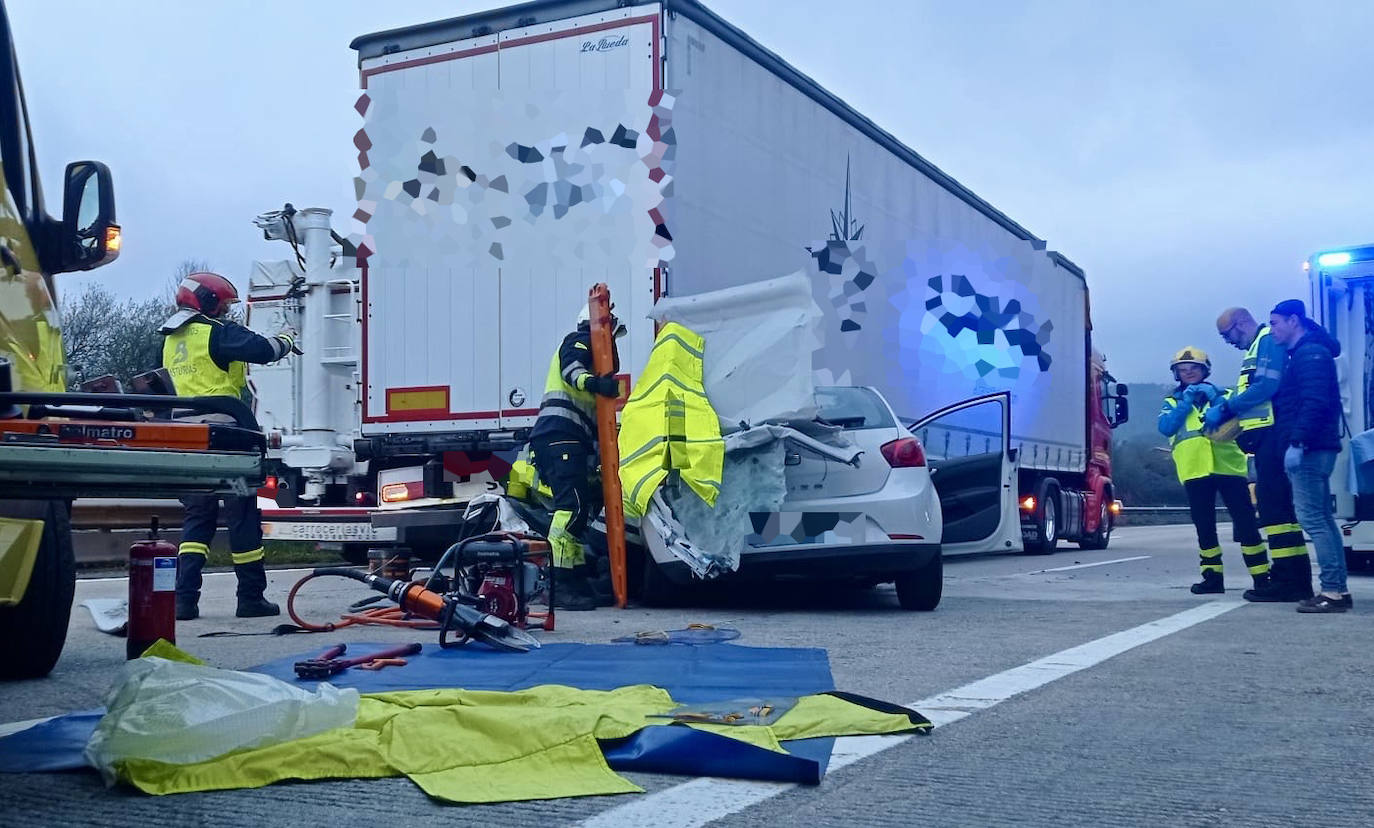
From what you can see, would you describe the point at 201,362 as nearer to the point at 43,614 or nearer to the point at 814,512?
the point at 43,614

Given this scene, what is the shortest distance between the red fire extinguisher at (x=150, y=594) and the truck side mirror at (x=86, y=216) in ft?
3.37

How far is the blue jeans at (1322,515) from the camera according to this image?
323 inches

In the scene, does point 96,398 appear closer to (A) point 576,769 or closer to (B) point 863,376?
(A) point 576,769

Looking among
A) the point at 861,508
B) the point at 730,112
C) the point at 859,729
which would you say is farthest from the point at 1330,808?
the point at 730,112

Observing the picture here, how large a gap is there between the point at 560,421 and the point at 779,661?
316 centimetres

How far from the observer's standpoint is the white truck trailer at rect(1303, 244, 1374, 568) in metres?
11.0

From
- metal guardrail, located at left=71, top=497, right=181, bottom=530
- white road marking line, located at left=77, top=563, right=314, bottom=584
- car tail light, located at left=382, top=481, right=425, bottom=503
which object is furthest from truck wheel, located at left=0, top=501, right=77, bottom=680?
metal guardrail, located at left=71, top=497, right=181, bottom=530

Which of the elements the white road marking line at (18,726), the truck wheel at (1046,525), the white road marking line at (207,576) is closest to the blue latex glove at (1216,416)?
the white road marking line at (207,576)

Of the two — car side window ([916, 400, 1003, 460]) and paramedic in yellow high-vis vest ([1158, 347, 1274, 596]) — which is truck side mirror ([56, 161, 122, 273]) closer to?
paramedic in yellow high-vis vest ([1158, 347, 1274, 596])

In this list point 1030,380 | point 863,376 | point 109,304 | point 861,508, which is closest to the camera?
point 861,508

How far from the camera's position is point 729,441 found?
26.2 ft

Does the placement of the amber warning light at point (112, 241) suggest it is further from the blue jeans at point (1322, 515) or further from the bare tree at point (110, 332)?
the bare tree at point (110, 332)

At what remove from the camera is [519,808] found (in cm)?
325

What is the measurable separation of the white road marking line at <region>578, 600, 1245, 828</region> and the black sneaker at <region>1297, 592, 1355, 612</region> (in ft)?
3.10
